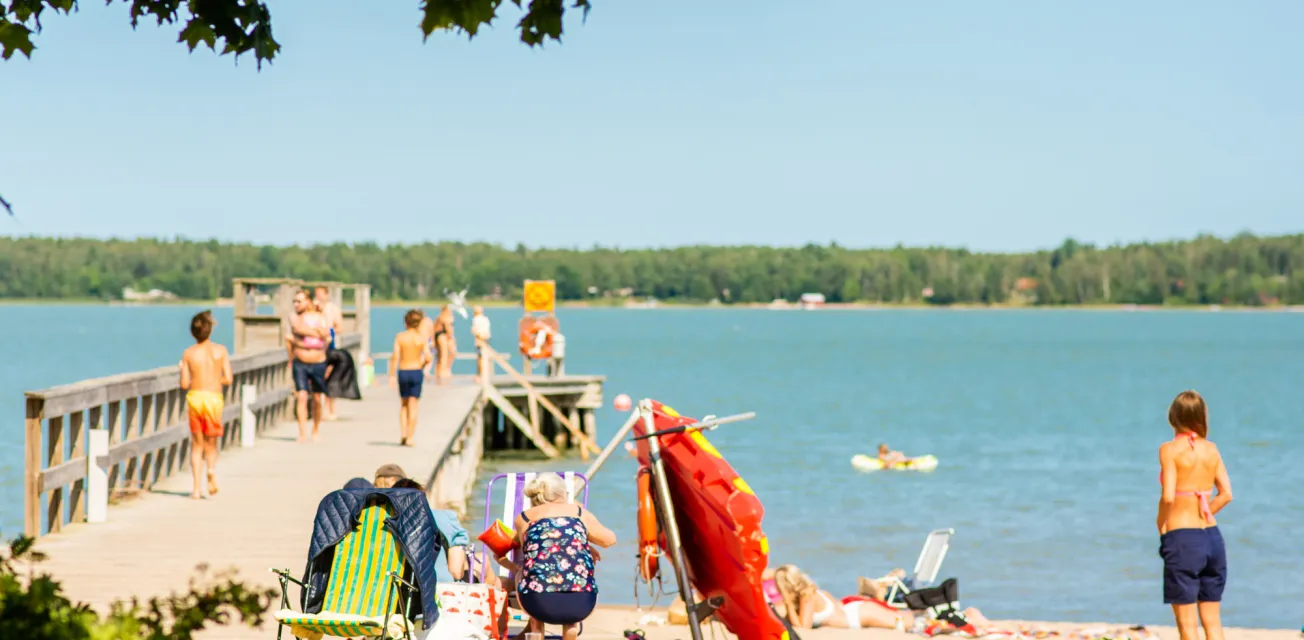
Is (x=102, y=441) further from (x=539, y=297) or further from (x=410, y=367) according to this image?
(x=539, y=297)

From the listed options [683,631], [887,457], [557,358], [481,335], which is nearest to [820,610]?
[683,631]

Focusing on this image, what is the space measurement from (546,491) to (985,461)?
30.9 metres

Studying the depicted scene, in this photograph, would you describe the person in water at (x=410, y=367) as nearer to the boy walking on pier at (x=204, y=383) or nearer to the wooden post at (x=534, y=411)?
the boy walking on pier at (x=204, y=383)

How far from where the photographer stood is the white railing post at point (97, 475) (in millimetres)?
9906

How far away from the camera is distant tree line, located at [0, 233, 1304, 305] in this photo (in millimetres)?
159375

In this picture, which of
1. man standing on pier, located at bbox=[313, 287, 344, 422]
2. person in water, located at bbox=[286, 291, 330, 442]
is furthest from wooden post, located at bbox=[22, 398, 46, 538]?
man standing on pier, located at bbox=[313, 287, 344, 422]

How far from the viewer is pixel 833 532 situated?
2250 centimetres

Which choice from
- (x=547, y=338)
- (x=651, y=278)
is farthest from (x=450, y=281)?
(x=547, y=338)

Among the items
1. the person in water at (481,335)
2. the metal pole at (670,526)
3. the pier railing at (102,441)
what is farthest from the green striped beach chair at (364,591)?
the person in water at (481,335)

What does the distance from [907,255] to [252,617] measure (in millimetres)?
197815

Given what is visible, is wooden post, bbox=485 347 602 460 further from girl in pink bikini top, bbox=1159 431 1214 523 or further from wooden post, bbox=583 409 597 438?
girl in pink bikini top, bbox=1159 431 1214 523

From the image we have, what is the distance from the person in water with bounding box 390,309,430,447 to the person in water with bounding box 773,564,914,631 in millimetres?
5630

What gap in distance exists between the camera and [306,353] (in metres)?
15.4

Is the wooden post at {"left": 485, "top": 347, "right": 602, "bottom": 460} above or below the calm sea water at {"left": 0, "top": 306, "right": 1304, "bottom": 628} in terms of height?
above
